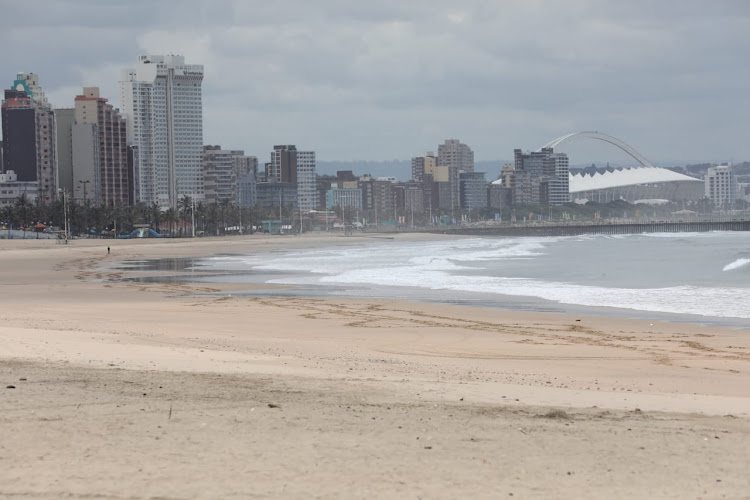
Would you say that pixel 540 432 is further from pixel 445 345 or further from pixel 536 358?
pixel 445 345

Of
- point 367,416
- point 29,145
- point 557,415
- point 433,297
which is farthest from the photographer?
point 29,145

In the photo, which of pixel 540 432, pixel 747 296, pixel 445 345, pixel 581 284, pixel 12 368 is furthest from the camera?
pixel 581 284

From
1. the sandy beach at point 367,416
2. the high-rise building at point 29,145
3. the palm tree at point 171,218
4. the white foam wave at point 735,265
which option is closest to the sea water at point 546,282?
the white foam wave at point 735,265

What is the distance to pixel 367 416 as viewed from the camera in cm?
789

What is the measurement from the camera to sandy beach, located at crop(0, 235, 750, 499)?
5840 millimetres

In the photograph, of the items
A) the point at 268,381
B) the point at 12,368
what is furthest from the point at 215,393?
the point at 12,368

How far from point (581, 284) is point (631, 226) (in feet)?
503

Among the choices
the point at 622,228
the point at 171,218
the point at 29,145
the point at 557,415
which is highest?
Result: the point at 29,145

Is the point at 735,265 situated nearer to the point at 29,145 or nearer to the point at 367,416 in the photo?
the point at 367,416

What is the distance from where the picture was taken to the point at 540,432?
7383mm

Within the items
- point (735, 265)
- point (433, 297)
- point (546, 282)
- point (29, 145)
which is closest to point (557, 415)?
point (433, 297)

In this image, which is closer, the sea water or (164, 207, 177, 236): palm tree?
the sea water

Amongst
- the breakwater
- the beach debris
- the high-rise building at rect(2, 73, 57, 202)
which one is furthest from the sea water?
the high-rise building at rect(2, 73, 57, 202)

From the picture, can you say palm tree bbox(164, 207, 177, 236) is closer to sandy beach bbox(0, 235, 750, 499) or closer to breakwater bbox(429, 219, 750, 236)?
breakwater bbox(429, 219, 750, 236)
